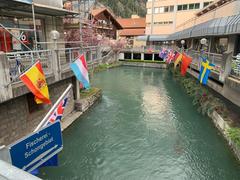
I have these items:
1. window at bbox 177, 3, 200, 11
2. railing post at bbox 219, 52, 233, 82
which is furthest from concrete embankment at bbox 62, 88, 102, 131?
window at bbox 177, 3, 200, 11

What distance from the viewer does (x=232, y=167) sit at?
25.4 feet

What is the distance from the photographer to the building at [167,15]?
37556mm

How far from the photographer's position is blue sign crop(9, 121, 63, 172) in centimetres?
223

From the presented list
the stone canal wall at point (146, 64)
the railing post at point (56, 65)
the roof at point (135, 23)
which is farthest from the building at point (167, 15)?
the railing post at point (56, 65)

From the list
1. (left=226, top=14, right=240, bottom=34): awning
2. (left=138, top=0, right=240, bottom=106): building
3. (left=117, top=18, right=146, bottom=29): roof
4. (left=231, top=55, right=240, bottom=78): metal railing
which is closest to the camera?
(left=231, top=55, right=240, bottom=78): metal railing

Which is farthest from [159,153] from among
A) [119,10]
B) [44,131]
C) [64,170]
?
[119,10]

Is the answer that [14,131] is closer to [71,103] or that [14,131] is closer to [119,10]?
[71,103]

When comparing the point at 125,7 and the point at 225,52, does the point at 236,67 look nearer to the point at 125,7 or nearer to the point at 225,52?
the point at 225,52

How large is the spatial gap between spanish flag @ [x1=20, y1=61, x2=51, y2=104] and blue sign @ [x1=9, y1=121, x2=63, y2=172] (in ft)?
11.1

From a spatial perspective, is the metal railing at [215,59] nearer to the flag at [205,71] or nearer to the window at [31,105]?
the flag at [205,71]

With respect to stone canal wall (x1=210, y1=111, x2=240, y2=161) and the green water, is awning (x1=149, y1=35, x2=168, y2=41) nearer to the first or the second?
the green water

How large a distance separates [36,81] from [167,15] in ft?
Answer: 129

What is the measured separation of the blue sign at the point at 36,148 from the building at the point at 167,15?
39.1 metres

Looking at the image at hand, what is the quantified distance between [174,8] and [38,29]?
34.3m
